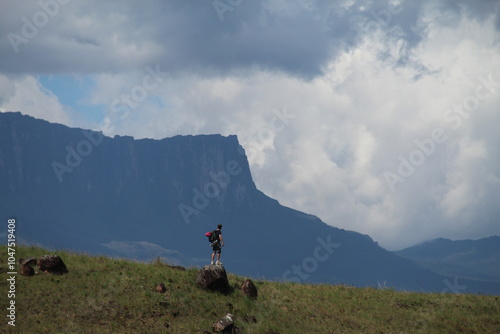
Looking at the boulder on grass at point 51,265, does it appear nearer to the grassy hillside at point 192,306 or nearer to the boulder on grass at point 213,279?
the grassy hillside at point 192,306

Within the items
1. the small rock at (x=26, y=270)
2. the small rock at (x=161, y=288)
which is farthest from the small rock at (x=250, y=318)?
the small rock at (x=26, y=270)

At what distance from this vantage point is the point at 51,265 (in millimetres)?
28016

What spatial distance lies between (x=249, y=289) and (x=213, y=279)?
2470 millimetres

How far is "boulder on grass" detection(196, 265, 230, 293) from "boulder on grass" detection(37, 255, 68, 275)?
8133 millimetres

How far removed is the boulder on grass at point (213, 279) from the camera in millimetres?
29500

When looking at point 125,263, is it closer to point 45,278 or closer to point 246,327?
point 45,278

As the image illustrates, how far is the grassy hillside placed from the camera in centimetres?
2431

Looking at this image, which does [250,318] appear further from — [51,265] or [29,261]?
[29,261]

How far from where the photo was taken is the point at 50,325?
22.8 metres

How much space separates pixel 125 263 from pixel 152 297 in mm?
5519

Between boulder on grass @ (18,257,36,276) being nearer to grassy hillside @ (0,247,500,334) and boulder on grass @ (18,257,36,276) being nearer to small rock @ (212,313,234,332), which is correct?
grassy hillside @ (0,247,500,334)

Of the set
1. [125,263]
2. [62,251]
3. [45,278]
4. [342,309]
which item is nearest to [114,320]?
[45,278]


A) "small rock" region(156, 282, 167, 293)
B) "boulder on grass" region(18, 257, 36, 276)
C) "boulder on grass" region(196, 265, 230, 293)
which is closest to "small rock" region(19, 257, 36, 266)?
"boulder on grass" region(18, 257, 36, 276)

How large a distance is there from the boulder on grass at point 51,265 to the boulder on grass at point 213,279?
813 centimetres
